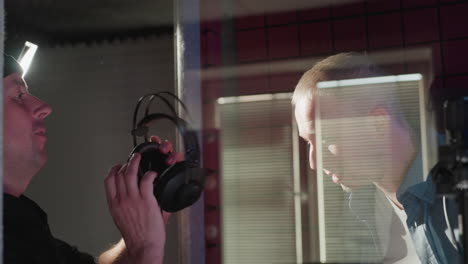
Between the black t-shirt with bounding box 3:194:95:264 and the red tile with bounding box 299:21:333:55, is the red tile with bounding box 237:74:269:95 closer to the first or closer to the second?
the red tile with bounding box 299:21:333:55

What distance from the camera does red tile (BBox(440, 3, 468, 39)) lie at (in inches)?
→ 35.4

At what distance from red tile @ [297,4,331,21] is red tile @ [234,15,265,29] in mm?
70

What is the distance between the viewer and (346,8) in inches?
37.6

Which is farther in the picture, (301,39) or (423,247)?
(301,39)

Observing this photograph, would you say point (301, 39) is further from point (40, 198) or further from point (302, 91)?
point (40, 198)

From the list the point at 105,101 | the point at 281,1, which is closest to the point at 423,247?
the point at 281,1

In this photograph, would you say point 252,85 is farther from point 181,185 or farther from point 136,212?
point 136,212

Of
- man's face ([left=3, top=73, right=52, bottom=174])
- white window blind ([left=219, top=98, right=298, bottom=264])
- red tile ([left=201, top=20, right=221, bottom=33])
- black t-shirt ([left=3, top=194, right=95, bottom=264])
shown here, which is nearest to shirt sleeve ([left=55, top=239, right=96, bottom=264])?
black t-shirt ([left=3, top=194, right=95, bottom=264])

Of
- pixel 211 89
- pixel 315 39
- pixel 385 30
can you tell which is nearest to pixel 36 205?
pixel 211 89

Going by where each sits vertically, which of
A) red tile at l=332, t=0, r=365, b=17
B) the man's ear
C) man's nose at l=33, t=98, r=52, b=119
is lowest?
the man's ear

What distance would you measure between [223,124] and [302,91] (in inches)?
5.9

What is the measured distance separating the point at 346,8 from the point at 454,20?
183mm

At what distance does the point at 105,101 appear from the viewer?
102 centimetres

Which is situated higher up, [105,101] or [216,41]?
[216,41]
